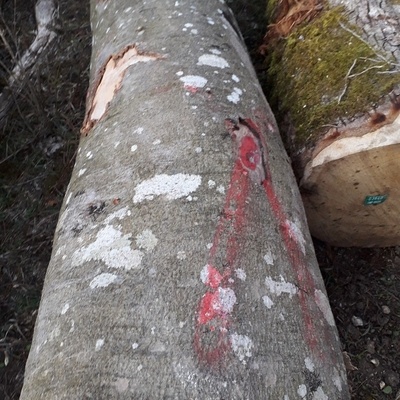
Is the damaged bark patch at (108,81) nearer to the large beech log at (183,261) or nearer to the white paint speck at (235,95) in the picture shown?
the large beech log at (183,261)

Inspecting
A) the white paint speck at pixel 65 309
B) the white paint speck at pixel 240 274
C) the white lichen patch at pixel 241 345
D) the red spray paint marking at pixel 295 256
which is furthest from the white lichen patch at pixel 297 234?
the white paint speck at pixel 65 309

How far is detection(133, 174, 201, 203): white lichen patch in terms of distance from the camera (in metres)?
1.37

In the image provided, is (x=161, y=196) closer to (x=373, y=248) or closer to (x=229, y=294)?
(x=229, y=294)

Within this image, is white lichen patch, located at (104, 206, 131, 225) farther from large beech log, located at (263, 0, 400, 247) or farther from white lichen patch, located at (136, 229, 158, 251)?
large beech log, located at (263, 0, 400, 247)

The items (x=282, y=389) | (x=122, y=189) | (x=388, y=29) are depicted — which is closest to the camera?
(x=282, y=389)

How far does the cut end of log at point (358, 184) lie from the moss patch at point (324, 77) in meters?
0.08

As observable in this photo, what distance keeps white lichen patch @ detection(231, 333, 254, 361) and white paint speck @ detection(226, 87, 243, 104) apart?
0.85 m

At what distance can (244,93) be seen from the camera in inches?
69.4

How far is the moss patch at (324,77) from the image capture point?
177 centimetres

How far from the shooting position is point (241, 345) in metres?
1.12

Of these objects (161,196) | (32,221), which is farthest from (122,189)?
(32,221)

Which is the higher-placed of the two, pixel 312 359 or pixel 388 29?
pixel 388 29

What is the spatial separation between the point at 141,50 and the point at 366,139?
897 mm

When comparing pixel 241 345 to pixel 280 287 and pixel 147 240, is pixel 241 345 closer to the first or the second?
pixel 280 287
